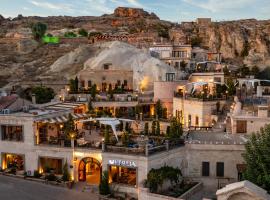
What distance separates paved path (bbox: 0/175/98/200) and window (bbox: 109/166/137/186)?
228 cm

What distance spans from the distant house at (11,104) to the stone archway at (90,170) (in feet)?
36.9

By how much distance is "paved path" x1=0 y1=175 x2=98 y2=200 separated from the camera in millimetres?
34656

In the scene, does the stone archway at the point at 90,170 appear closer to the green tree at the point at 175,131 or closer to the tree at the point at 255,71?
the green tree at the point at 175,131

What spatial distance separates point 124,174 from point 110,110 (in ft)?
76.7

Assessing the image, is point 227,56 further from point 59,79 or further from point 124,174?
point 124,174

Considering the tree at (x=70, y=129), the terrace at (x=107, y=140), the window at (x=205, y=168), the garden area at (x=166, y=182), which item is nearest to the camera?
the garden area at (x=166, y=182)

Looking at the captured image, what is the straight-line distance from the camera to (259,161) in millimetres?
30141

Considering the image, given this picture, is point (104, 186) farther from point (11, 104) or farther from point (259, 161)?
point (11, 104)

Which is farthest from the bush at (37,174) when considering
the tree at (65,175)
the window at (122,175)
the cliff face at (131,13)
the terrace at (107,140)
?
the cliff face at (131,13)

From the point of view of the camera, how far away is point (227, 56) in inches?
3949

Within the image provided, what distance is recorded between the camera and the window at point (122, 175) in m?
35.3

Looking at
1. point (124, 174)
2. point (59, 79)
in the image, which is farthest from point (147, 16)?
point (124, 174)

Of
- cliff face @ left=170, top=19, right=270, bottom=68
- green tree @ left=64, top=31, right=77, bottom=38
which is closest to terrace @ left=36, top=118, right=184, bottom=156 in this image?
cliff face @ left=170, top=19, right=270, bottom=68

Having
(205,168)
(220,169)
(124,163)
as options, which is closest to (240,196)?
(220,169)
